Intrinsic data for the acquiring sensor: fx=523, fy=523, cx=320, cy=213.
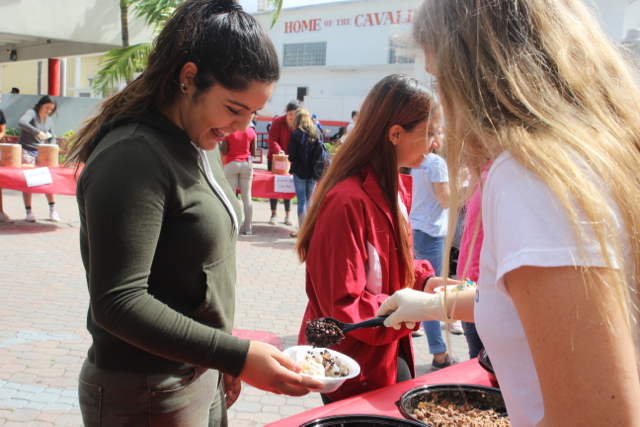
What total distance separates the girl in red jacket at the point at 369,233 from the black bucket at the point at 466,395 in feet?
0.66

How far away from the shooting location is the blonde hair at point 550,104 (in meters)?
0.80

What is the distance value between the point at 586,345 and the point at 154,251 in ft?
3.25

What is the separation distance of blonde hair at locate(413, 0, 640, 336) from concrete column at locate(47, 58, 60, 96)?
1823 centimetres

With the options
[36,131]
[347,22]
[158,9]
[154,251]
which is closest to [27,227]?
[36,131]

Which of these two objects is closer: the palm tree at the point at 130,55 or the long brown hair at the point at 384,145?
the long brown hair at the point at 384,145

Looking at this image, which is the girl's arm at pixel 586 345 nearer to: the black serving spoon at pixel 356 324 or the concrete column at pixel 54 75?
the black serving spoon at pixel 356 324

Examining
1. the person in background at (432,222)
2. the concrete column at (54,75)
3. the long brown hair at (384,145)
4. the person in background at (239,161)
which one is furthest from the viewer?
the concrete column at (54,75)

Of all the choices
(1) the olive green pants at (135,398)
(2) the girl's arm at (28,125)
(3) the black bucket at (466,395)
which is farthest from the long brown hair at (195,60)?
(2) the girl's arm at (28,125)

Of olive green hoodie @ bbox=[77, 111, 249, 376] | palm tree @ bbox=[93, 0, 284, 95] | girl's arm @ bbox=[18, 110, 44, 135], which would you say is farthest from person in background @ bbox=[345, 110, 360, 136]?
girl's arm @ bbox=[18, 110, 44, 135]

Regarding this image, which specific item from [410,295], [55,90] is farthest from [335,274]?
[55,90]

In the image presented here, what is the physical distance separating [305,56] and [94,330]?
110 feet

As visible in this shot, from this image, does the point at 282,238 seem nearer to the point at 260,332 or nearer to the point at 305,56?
the point at 260,332

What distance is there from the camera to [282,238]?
Answer: 8.77m

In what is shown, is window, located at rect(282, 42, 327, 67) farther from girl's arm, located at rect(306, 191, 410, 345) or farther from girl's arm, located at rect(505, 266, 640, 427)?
girl's arm, located at rect(505, 266, 640, 427)
